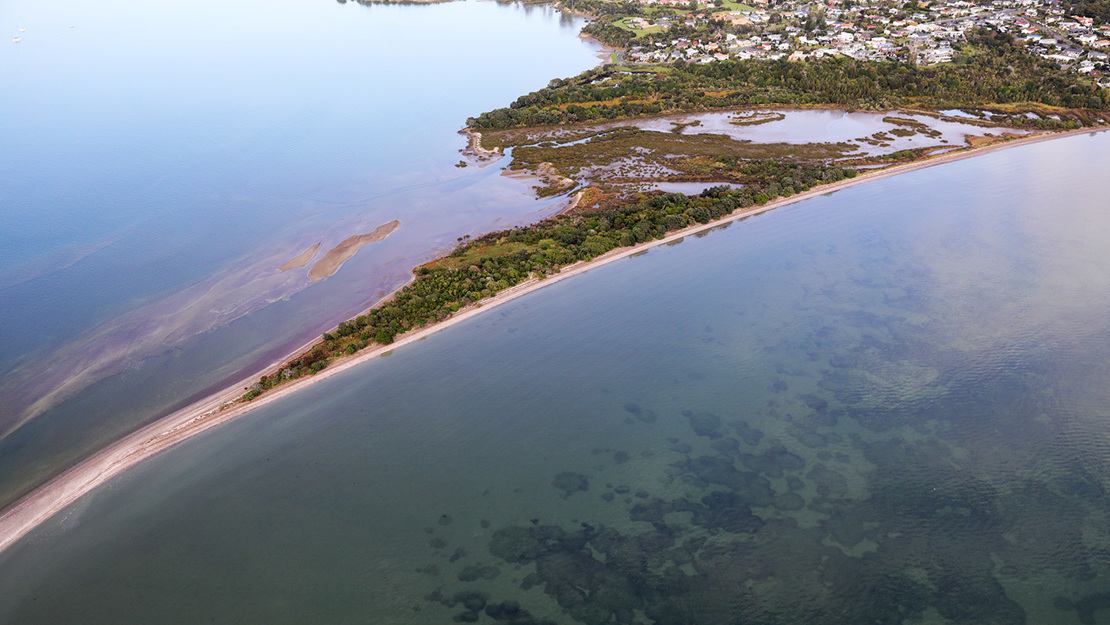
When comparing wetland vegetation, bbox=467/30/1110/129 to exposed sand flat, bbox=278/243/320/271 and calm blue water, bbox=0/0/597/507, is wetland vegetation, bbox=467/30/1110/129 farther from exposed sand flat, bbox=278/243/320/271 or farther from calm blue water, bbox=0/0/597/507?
exposed sand flat, bbox=278/243/320/271

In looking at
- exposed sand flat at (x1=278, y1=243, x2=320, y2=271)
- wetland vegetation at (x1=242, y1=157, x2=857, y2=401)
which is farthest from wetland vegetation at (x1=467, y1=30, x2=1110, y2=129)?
exposed sand flat at (x1=278, y1=243, x2=320, y2=271)

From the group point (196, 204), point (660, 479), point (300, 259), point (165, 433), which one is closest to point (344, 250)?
point (300, 259)

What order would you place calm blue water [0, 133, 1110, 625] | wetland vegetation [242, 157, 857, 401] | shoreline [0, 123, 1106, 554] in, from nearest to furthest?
calm blue water [0, 133, 1110, 625] < shoreline [0, 123, 1106, 554] < wetland vegetation [242, 157, 857, 401]

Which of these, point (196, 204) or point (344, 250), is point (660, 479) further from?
point (196, 204)

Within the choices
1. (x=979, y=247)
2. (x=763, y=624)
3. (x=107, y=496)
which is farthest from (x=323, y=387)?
(x=979, y=247)

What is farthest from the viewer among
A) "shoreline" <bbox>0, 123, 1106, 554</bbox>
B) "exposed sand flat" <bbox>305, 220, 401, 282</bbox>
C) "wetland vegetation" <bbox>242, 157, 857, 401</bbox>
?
"exposed sand flat" <bbox>305, 220, 401, 282</bbox>
